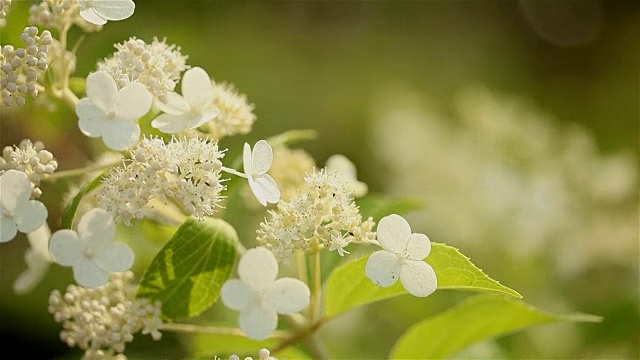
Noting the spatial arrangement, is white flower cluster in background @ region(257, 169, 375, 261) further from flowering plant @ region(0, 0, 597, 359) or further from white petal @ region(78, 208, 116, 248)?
white petal @ region(78, 208, 116, 248)

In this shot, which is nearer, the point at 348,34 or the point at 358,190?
the point at 358,190

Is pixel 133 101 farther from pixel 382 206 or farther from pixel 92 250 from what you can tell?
pixel 382 206

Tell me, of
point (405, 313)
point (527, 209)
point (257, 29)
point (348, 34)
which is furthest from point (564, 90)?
point (405, 313)

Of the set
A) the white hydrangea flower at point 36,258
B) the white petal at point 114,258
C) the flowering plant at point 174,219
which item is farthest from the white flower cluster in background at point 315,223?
the white hydrangea flower at point 36,258

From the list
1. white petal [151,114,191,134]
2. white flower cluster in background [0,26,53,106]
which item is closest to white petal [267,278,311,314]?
white petal [151,114,191,134]

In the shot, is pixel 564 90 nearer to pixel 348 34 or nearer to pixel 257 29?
pixel 348 34

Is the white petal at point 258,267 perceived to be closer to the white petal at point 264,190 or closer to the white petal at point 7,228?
the white petal at point 264,190
